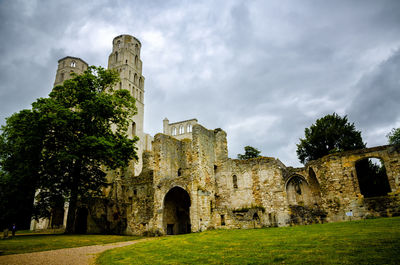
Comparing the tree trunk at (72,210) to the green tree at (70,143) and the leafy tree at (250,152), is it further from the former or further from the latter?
the leafy tree at (250,152)

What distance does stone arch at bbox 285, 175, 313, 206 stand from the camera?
23.9 metres

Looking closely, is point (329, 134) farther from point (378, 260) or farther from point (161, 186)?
point (378, 260)

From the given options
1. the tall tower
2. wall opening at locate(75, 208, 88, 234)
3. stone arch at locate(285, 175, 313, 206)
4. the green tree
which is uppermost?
the tall tower

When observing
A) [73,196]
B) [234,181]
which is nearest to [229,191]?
[234,181]

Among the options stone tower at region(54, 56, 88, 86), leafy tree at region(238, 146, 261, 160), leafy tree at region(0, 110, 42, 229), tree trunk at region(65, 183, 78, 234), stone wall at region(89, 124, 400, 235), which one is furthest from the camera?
stone tower at region(54, 56, 88, 86)

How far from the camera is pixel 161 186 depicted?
20469mm

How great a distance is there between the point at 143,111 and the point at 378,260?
153 ft

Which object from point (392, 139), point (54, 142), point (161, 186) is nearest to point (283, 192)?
point (161, 186)

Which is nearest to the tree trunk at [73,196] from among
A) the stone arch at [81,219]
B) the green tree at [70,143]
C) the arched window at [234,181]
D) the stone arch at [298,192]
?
the green tree at [70,143]

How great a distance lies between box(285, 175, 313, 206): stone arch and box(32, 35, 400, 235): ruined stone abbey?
0.09 m

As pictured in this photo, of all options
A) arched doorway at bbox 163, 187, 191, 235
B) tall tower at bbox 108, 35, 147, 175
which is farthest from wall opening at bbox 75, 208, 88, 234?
tall tower at bbox 108, 35, 147, 175

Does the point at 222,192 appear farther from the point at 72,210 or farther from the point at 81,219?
the point at 81,219

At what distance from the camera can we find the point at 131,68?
1901 inches

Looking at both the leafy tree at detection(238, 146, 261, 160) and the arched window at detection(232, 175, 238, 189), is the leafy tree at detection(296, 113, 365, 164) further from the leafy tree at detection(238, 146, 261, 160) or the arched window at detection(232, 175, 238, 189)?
the arched window at detection(232, 175, 238, 189)
